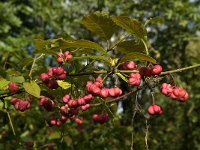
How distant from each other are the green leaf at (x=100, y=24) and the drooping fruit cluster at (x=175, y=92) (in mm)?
365

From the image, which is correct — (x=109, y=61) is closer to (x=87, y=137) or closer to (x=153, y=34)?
(x=87, y=137)

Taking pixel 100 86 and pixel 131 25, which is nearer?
pixel 131 25

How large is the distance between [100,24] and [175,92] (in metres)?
0.47

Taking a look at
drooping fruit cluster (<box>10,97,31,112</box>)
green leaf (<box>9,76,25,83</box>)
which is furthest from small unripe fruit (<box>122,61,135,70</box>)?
drooping fruit cluster (<box>10,97,31,112</box>)

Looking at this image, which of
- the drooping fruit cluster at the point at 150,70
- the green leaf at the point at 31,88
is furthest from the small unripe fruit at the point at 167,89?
the green leaf at the point at 31,88

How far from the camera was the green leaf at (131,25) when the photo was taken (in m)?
1.81

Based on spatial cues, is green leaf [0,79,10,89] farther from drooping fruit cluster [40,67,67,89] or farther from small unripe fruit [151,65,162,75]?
small unripe fruit [151,65,162,75]

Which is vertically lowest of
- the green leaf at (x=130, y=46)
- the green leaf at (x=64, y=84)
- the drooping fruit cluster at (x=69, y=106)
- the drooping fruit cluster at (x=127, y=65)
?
the drooping fruit cluster at (x=69, y=106)

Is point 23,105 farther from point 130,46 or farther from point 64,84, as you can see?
point 130,46

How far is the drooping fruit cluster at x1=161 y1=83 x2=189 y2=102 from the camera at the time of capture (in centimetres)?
197

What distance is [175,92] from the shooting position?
200 centimetres

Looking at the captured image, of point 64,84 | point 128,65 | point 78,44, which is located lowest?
point 64,84

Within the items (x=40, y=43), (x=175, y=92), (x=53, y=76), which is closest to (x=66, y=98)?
(x=53, y=76)

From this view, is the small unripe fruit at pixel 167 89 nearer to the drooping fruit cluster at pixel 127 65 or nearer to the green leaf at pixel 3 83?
the drooping fruit cluster at pixel 127 65
